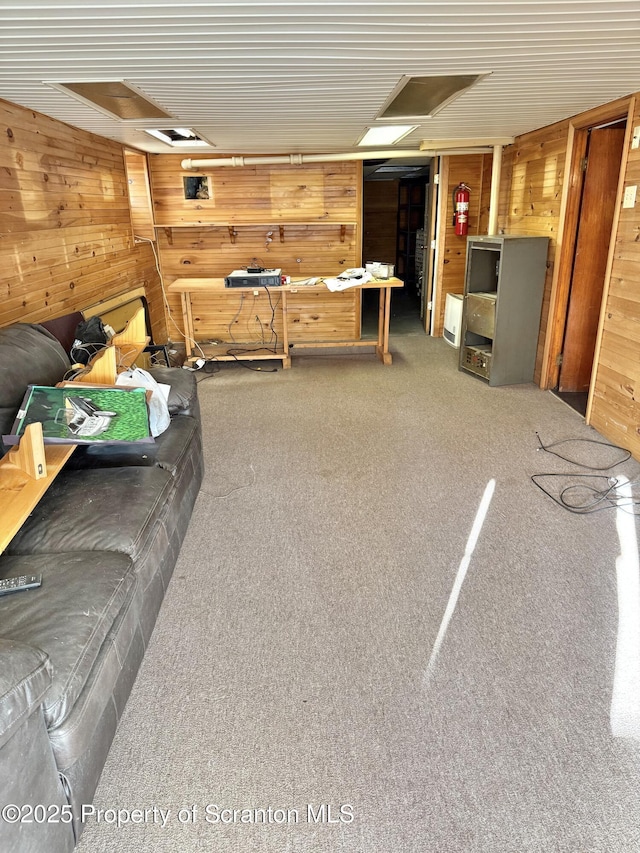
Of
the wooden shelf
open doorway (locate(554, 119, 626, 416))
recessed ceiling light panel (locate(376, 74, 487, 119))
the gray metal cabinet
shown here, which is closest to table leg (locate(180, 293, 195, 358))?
the wooden shelf

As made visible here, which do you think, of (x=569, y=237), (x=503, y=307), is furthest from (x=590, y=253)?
(x=503, y=307)

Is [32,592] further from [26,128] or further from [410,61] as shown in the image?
[26,128]

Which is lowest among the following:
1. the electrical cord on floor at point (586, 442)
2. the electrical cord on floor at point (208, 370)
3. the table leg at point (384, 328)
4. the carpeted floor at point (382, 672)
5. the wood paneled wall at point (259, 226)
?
the carpeted floor at point (382, 672)

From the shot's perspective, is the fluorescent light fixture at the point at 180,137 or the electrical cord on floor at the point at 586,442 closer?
the electrical cord on floor at the point at 586,442

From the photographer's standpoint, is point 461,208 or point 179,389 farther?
point 461,208

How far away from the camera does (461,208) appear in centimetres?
609

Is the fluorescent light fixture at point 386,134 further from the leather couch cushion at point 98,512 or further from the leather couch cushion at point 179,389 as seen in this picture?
the leather couch cushion at point 98,512

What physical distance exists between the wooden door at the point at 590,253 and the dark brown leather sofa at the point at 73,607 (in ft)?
11.1

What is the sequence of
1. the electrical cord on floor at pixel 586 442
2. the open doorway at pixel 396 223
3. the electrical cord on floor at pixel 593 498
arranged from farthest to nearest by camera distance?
the open doorway at pixel 396 223 → the electrical cord on floor at pixel 586 442 → the electrical cord on floor at pixel 593 498

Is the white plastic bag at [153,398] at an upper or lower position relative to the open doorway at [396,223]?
lower

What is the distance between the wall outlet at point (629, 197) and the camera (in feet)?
10.9

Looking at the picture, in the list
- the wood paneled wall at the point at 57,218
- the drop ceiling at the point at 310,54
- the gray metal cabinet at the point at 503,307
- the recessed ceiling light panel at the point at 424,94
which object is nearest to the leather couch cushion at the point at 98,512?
the wood paneled wall at the point at 57,218

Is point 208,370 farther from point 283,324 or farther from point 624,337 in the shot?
point 624,337

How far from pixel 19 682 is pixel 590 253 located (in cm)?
459
